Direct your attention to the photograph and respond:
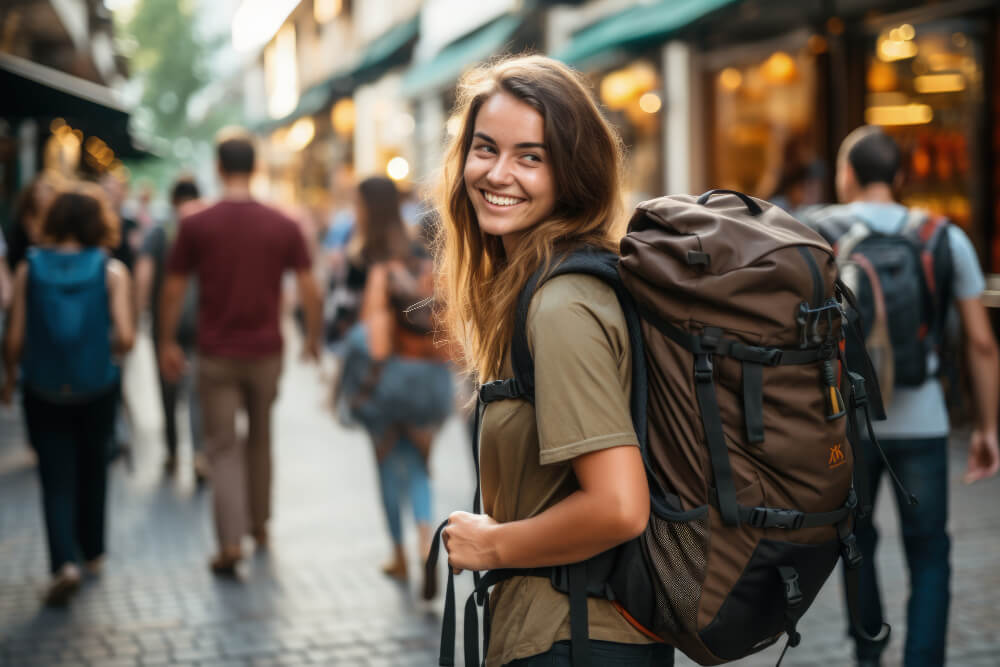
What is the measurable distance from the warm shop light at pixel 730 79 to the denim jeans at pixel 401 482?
809cm

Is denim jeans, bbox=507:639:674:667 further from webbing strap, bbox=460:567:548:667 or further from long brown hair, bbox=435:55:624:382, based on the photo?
long brown hair, bbox=435:55:624:382

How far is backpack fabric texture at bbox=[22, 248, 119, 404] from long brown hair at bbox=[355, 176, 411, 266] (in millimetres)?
1418

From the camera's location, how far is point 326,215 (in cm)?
2009

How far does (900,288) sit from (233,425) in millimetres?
3730

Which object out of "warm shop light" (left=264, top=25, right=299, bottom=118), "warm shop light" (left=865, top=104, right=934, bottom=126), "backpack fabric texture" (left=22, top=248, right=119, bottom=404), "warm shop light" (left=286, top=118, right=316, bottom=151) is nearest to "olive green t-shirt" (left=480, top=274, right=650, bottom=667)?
"backpack fabric texture" (left=22, top=248, right=119, bottom=404)

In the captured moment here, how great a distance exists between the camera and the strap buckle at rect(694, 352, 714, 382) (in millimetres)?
1865

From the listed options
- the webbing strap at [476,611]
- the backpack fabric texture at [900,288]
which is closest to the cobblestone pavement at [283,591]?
the backpack fabric texture at [900,288]

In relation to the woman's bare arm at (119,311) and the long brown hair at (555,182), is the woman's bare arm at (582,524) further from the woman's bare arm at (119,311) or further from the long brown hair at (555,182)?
the woman's bare arm at (119,311)

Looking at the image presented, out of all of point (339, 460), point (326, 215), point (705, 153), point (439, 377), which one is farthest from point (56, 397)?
point (326, 215)

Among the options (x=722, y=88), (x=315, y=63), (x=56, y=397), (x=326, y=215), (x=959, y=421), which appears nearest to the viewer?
(x=56, y=397)

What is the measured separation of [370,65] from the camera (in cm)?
2538

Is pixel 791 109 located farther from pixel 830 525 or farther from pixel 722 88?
pixel 830 525

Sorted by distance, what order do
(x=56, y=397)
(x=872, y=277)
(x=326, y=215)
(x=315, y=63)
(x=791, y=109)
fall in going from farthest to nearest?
1. (x=315, y=63)
2. (x=326, y=215)
3. (x=791, y=109)
4. (x=56, y=397)
5. (x=872, y=277)

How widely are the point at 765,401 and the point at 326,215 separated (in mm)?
18678
